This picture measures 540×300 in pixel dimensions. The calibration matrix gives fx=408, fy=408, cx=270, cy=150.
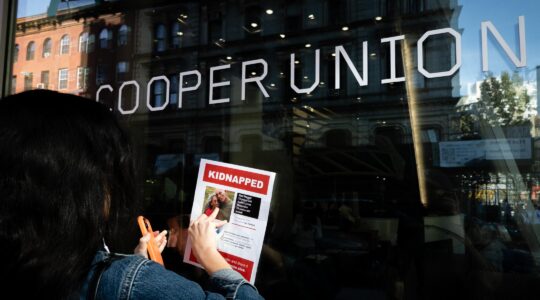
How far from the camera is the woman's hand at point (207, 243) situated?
1.11 meters

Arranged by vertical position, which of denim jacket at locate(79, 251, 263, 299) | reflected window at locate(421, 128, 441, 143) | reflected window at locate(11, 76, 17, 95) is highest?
reflected window at locate(11, 76, 17, 95)

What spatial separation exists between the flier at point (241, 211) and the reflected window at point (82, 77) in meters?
1.29

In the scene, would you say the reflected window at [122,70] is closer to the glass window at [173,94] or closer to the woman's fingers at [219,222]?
the glass window at [173,94]

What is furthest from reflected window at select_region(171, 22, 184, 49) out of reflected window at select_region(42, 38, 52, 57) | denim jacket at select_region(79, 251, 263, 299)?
denim jacket at select_region(79, 251, 263, 299)

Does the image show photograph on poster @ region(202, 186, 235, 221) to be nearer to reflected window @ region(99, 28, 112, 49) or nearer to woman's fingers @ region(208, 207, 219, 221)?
woman's fingers @ region(208, 207, 219, 221)

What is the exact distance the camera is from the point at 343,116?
Result: 2.25 metres

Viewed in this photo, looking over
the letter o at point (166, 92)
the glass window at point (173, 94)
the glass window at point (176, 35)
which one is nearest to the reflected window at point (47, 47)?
the glass window at point (176, 35)

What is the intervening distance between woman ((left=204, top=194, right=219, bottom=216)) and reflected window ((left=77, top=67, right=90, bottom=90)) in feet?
4.30

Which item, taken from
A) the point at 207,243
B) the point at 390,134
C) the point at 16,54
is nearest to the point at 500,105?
the point at 390,134

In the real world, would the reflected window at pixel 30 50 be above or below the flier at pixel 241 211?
above

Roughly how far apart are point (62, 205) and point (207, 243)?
653 millimetres

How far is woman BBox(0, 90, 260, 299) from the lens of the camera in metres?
0.67

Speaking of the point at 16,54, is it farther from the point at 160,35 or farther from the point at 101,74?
the point at 160,35

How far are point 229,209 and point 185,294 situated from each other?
82 cm
